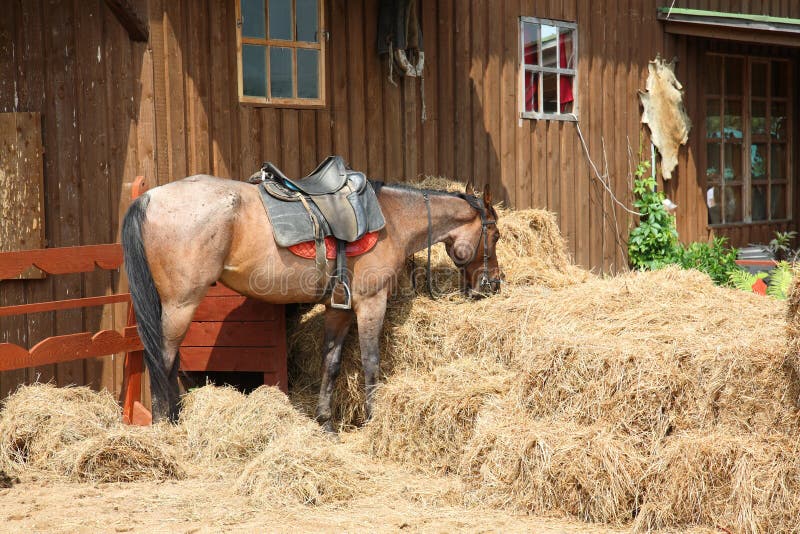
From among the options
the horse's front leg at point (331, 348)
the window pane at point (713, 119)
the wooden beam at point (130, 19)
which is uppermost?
the wooden beam at point (130, 19)

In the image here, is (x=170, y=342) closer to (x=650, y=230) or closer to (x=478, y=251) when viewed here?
(x=478, y=251)

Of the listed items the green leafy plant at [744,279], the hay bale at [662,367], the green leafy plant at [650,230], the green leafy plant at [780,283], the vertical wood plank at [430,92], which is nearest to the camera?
the hay bale at [662,367]

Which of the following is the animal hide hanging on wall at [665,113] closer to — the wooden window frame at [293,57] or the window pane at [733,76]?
the window pane at [733,76]

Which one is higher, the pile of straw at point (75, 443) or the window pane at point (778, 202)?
the window pane at point (778, 202)

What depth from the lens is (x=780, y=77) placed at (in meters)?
11.8

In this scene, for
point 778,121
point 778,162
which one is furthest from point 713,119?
point 778,162

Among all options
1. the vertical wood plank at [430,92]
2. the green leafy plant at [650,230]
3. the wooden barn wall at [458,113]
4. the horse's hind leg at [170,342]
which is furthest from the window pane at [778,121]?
the horse's hind leg at [170,342]

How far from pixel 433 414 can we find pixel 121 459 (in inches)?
69.3

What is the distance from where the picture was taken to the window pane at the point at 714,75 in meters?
10.7

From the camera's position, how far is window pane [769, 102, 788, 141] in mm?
11664

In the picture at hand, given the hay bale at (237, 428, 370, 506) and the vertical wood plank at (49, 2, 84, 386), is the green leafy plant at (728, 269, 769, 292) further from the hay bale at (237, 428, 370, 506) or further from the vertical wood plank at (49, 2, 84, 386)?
the vertical wood plank at (49, 2, 84, 386)

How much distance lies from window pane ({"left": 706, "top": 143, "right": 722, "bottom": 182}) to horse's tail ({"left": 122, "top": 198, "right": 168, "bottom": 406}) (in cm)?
767

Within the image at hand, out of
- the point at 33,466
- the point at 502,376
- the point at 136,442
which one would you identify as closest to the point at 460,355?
the point at 502,376

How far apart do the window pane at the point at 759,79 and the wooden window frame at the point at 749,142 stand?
48mm
